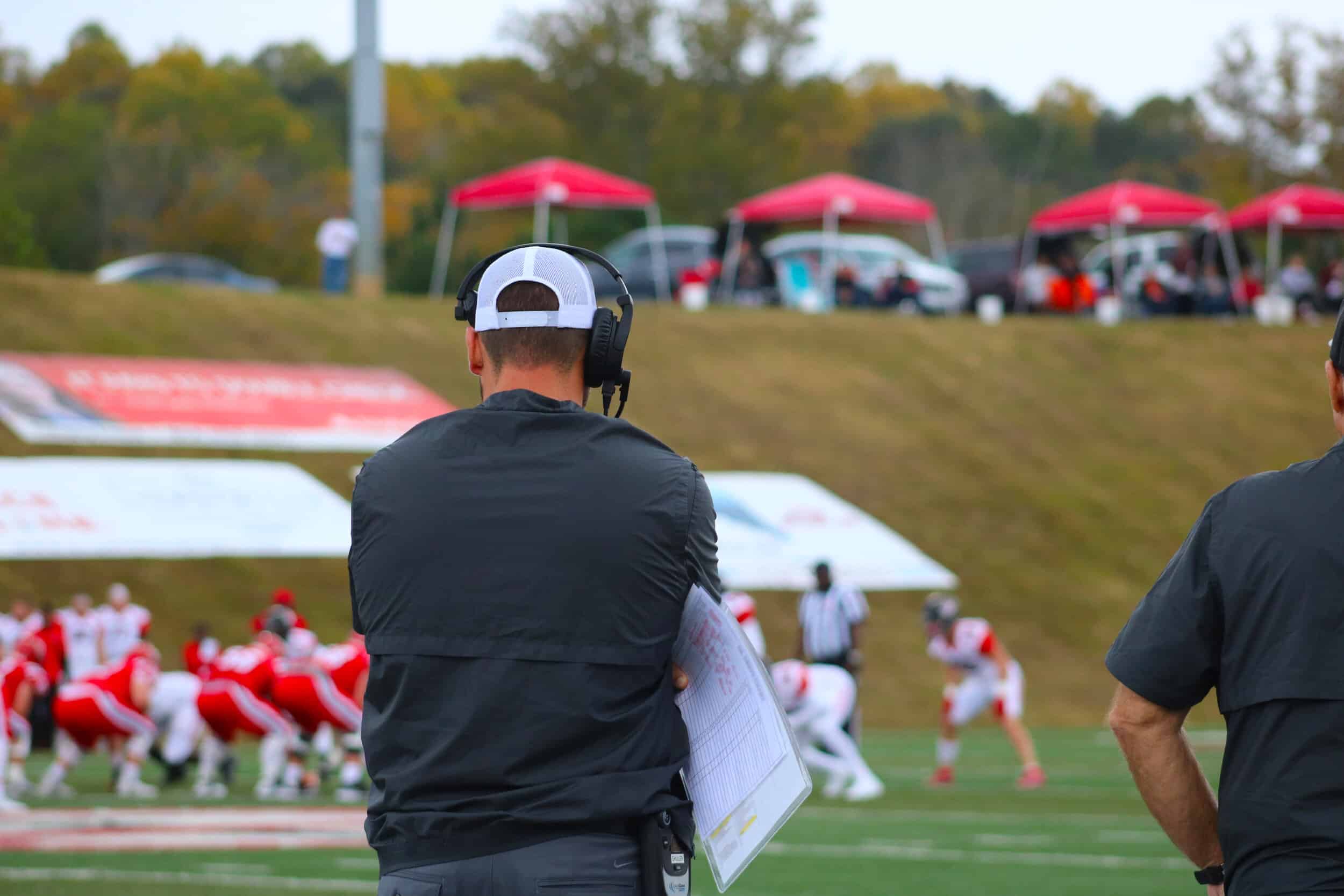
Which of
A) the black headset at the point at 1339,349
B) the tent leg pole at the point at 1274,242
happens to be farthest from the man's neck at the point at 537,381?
the tent leg pole at the point at 1274,242

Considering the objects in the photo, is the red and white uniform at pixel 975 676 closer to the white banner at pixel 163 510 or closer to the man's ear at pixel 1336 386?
the white banner at pixel 163 510

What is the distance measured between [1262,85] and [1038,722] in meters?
37.2

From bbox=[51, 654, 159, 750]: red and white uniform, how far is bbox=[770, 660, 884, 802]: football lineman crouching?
202 inches

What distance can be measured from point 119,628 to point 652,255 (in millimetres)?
18582

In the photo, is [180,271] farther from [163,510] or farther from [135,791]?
[135,791]

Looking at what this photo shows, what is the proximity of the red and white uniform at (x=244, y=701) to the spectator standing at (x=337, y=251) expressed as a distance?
1794cm

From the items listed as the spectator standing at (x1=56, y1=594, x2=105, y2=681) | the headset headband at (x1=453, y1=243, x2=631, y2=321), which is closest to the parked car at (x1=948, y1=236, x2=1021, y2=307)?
the spectator standing at (x1=56, y1=594, x2=105, y2=681)

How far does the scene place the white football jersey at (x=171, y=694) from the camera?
15219 millimetres

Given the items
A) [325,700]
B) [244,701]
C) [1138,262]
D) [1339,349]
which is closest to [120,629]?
[244,701]

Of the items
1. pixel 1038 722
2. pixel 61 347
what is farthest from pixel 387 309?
pixel 1038 722

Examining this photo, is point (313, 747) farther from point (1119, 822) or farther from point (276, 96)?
point (276, 96)

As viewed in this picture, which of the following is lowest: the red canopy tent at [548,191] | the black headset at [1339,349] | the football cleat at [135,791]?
the football cleat at [135,791]

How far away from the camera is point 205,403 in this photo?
24.5m

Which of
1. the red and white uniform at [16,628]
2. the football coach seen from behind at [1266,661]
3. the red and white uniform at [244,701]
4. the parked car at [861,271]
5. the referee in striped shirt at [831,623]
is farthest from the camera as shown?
the parked car at [861,271]
